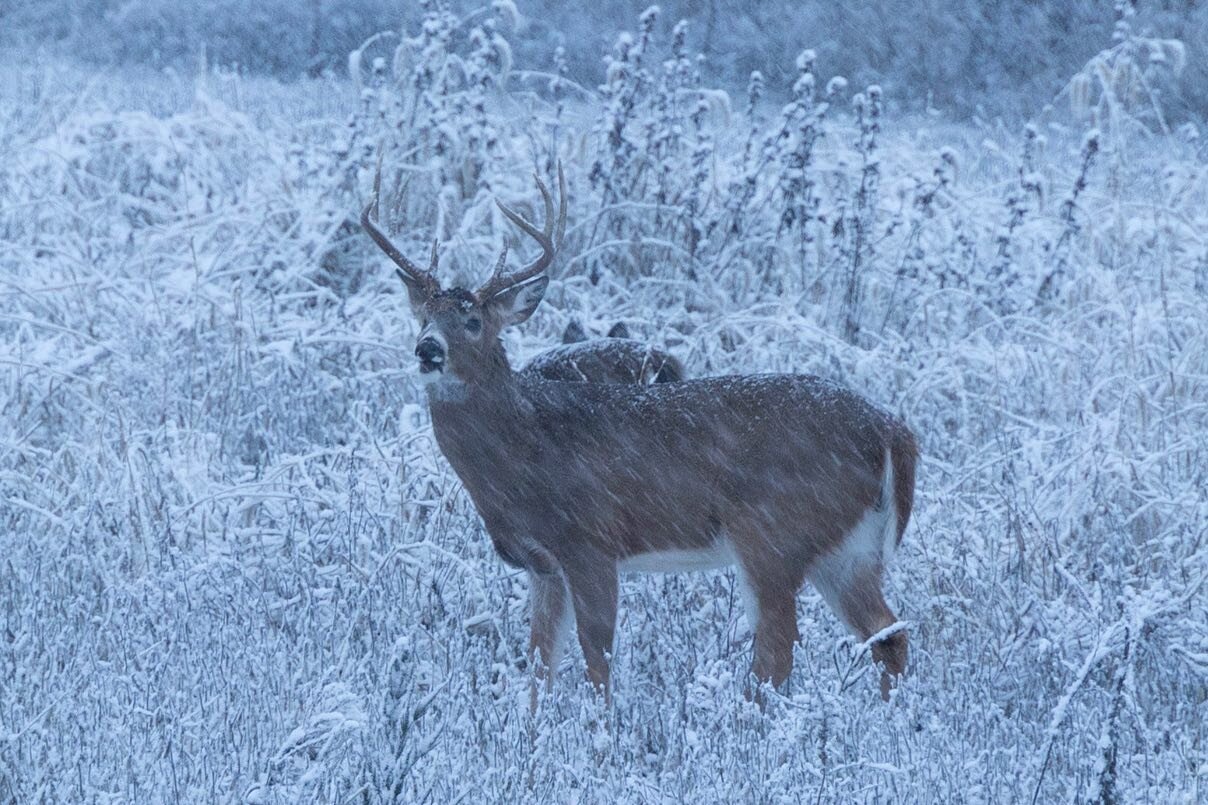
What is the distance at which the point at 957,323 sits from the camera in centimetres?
764

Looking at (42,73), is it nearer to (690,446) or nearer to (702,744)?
(690,446)

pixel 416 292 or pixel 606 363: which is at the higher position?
pixel 416 292

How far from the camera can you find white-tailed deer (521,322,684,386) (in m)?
5.59

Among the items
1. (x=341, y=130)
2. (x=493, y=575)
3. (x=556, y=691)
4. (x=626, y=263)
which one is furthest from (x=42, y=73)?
(x=556, y=691)

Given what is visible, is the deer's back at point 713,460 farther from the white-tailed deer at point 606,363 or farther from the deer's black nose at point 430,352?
the white-tailed deer at point 606,363

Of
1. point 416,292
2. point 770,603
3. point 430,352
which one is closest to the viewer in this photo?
point 770,603

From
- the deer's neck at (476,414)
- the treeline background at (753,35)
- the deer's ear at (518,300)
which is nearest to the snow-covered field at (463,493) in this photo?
the deer's neck at (476,414)

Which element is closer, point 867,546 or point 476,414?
point 867,546

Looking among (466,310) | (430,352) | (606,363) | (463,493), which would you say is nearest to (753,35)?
(606,363)

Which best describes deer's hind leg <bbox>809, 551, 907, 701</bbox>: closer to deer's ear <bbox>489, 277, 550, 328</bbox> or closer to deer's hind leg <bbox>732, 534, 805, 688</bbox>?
deer's hind leg <bbox>732, 534, 805, 688</bbox>

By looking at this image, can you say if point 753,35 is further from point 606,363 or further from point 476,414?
point 476,414

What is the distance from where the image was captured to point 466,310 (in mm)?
4641

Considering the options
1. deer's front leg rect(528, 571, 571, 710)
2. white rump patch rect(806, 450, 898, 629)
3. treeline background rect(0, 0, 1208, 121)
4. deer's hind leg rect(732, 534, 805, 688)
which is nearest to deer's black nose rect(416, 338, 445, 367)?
deer's front leg rect(528, 571, 571, 710)

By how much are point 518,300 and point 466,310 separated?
0.21 m
